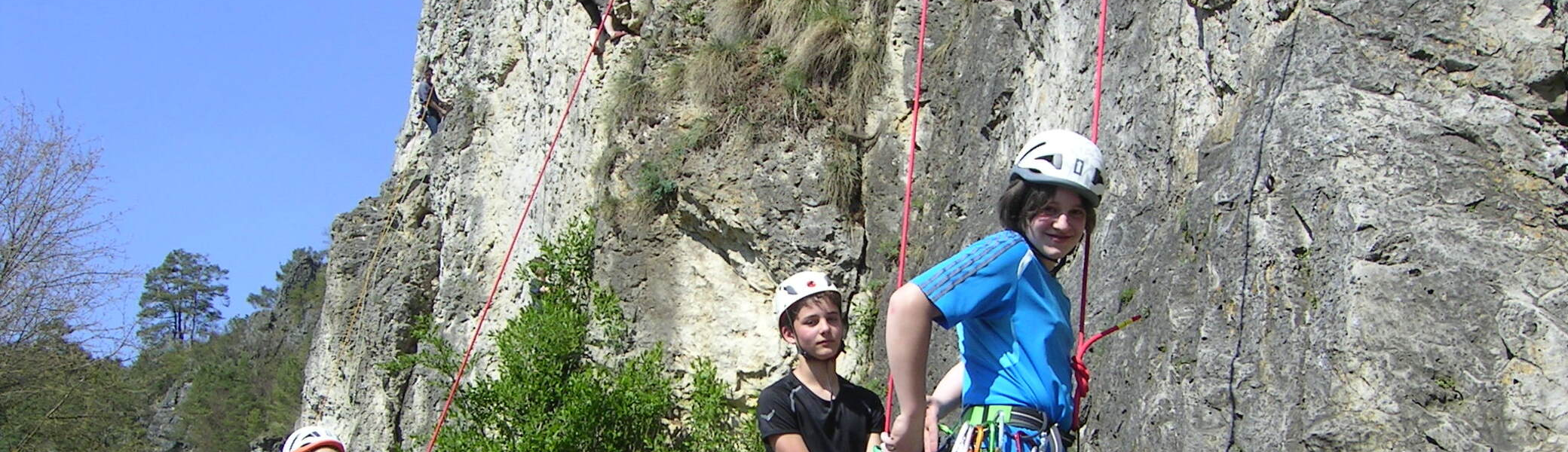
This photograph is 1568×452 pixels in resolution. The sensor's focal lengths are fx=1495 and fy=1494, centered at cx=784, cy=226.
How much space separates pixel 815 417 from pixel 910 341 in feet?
5.94

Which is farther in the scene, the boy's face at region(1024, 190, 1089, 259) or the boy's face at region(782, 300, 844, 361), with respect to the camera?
the boy's face at region(782, 300, 844, 361)

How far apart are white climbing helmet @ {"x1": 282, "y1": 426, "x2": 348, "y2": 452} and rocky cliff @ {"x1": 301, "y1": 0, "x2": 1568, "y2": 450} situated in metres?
2.57

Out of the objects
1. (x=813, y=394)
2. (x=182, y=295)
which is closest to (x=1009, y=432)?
(x=813, y=394)

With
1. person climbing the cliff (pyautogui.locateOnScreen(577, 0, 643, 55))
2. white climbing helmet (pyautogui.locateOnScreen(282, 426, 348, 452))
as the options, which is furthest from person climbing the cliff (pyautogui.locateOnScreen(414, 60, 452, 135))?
white climbing helmet (pyautogui.locateOnScreen(282, 426, 348, 452))

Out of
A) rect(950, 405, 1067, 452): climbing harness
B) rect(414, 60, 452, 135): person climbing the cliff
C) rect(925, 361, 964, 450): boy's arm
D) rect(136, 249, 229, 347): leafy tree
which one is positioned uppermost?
rect(136, 249, 229, 347): leafy tree

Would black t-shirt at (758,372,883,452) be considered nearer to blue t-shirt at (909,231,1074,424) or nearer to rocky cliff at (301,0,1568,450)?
rocky cliff at (301,0,1568,450)

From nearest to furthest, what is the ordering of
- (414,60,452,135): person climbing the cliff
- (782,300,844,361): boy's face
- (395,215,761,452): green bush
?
(782,300,844,361): boy's face → (395,215,761,452): green bush → (414,60,452,135): person climbing the cliff

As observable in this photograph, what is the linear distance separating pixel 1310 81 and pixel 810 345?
1769 millimetres

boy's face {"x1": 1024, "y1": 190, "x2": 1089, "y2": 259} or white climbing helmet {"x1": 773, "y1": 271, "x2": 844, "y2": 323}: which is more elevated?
white climbing helmet {"x1": 773, "y1": 271, "x2": 844, "y2": 323}

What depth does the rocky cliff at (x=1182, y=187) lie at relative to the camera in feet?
12.3

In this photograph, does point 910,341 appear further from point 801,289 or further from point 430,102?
point 430,102

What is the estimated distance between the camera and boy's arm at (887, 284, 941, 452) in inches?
124

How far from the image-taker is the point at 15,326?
19562 millimetres

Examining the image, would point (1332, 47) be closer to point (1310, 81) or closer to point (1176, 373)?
point (1310, 81)
